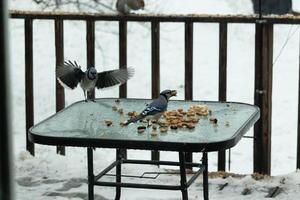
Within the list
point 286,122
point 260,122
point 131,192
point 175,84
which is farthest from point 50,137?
point 175,84

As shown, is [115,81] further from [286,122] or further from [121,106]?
[286,122]

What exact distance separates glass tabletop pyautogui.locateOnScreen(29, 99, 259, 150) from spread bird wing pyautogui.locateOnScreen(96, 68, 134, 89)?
10cm

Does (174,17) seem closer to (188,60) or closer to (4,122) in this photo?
(188,60)

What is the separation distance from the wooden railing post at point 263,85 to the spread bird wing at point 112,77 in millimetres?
1059

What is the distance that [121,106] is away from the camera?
3090 mm

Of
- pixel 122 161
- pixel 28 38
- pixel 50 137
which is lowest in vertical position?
pixel 122 161

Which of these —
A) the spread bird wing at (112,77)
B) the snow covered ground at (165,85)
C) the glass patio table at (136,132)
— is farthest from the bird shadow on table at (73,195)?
the spread bird wing at (112,77)

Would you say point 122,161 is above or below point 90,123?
below

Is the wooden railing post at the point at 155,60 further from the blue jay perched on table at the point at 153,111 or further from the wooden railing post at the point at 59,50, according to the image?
the blue jay perched on table at the point at 153,111

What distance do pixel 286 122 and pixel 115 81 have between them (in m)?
5.59

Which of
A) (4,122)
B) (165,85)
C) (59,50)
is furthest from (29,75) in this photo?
(165,85)

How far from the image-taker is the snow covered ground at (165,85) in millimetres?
3703

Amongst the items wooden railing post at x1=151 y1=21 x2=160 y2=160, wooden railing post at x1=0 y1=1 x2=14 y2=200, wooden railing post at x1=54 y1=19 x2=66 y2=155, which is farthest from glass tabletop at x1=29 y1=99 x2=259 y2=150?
wooden railing post at x1=0 y1=1 x2=14 y2=200

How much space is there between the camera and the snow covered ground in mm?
3703
